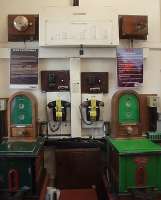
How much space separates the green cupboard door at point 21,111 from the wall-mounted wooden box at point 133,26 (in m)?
1.06

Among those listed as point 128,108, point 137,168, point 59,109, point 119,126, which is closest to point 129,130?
point 119,126

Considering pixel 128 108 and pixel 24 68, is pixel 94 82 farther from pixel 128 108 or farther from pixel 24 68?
pixel 24 68

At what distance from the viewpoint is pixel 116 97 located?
268 cm

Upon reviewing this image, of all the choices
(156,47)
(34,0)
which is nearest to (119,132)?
(156,47)

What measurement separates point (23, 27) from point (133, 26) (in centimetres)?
97

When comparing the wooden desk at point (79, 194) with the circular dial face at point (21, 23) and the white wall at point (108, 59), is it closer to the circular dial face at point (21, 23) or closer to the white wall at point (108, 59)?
the white wall at point (108, 59)

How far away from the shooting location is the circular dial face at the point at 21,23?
8.70ft

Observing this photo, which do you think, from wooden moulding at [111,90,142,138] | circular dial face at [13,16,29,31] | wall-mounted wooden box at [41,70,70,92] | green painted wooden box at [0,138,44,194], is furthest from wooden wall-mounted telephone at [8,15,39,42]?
green painted wooden box at [0,138,44,194]

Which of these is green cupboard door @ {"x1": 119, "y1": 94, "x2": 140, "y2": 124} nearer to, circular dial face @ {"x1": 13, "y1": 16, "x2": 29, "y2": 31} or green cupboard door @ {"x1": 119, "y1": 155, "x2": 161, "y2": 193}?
green cupboard door @ {"x1": 119, "y1": 155, "x2": 161, "y2": 193}

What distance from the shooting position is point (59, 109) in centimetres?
274

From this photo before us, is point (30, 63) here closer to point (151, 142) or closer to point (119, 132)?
point (119, 132)

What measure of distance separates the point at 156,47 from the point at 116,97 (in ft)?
2.14

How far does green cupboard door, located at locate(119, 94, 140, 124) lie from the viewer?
8.87ft

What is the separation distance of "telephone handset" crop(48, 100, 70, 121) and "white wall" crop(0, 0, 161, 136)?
148mm
